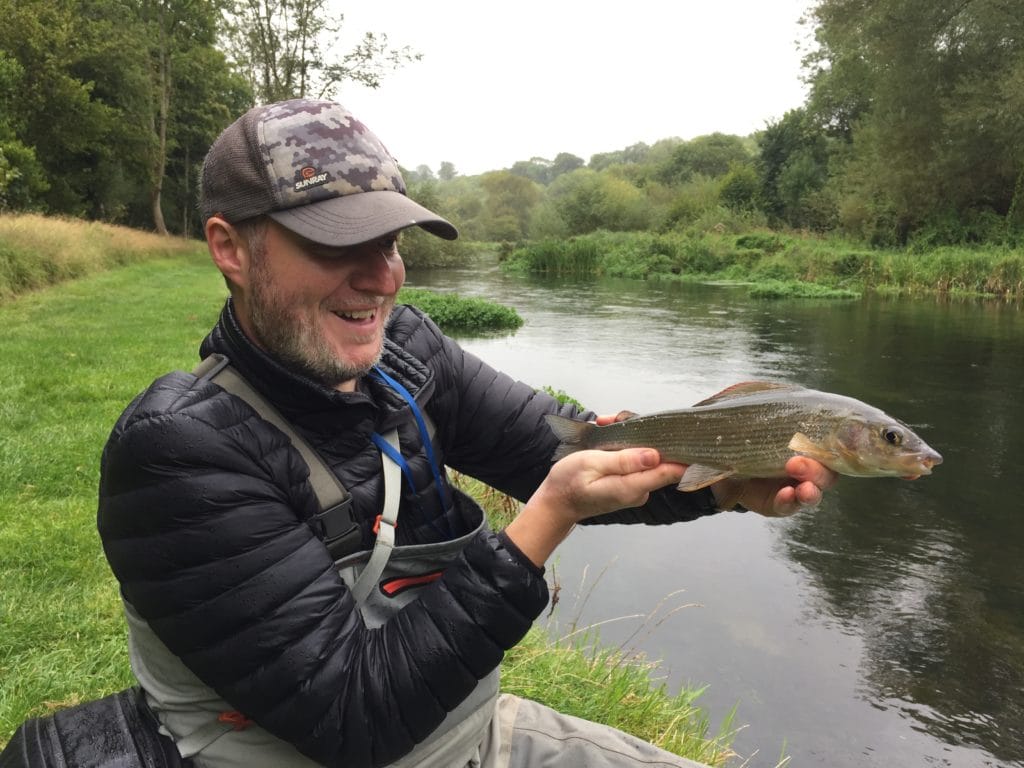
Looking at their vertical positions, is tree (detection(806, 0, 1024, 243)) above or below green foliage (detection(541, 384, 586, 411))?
above

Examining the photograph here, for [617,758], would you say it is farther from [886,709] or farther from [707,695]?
[886,709]

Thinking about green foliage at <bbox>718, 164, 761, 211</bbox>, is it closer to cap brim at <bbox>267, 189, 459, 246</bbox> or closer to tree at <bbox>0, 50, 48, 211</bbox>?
tree at <bbox>0, 50, 48, 211</bbox>

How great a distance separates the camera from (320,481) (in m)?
1.71

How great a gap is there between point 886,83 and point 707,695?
31.6 m

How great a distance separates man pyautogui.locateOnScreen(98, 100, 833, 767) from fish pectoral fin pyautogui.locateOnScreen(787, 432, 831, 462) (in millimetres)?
447

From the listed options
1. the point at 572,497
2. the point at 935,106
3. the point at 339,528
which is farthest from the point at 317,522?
the point at 935,106

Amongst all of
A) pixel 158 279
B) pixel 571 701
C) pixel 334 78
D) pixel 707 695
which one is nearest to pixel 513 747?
pixel 571 701

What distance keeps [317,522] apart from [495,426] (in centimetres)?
91

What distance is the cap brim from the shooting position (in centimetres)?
166

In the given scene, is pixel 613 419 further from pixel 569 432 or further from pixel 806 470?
pixel 806 470

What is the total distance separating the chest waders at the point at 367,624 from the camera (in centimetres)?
161

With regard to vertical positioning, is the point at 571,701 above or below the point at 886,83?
below

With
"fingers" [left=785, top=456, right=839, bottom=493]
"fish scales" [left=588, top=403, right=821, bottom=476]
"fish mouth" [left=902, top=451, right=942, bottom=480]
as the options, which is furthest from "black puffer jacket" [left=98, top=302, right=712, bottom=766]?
"fish mouth" [left=902, top=451, right=942, bottom=480]

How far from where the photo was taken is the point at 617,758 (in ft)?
6.48
